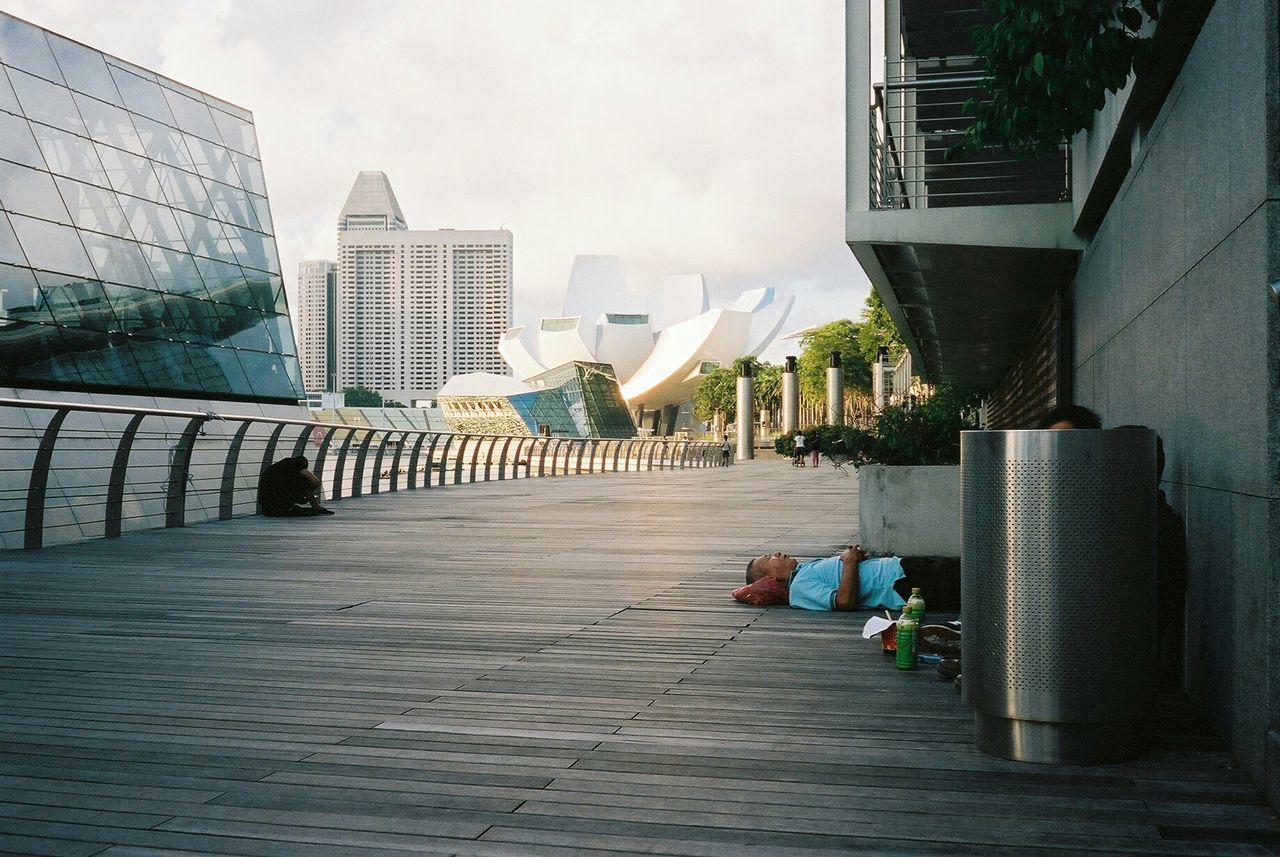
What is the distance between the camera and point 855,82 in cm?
1161

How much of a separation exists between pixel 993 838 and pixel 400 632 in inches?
152

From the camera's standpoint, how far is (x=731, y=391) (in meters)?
108

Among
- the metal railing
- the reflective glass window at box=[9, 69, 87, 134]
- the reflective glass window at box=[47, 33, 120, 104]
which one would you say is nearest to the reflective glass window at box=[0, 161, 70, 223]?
the reflective glass window at box=[9, 69, 87, 134]

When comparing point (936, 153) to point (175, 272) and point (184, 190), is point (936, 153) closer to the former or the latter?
point (175, 272)

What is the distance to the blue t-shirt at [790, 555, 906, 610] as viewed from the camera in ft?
22.9

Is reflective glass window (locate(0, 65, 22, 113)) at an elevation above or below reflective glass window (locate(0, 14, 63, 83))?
below

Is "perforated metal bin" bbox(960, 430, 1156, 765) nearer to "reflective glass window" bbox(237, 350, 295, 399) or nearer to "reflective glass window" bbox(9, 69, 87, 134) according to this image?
"reflective glass window" bbox(9, 69, 87, 134)

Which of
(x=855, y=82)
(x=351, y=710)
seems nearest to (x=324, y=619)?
(x=351, y=710)

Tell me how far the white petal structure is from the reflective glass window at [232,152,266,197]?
93742mm

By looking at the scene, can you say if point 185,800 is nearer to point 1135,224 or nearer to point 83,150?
point 1135,224

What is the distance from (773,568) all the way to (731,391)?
10148 centimetres

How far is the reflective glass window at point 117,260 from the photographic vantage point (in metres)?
26.9

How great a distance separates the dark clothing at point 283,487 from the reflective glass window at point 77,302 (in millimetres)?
12918

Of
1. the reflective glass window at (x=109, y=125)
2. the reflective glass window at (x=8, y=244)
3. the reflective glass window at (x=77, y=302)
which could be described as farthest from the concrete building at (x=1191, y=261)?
the reflective glass window at (x=109, y=125)
